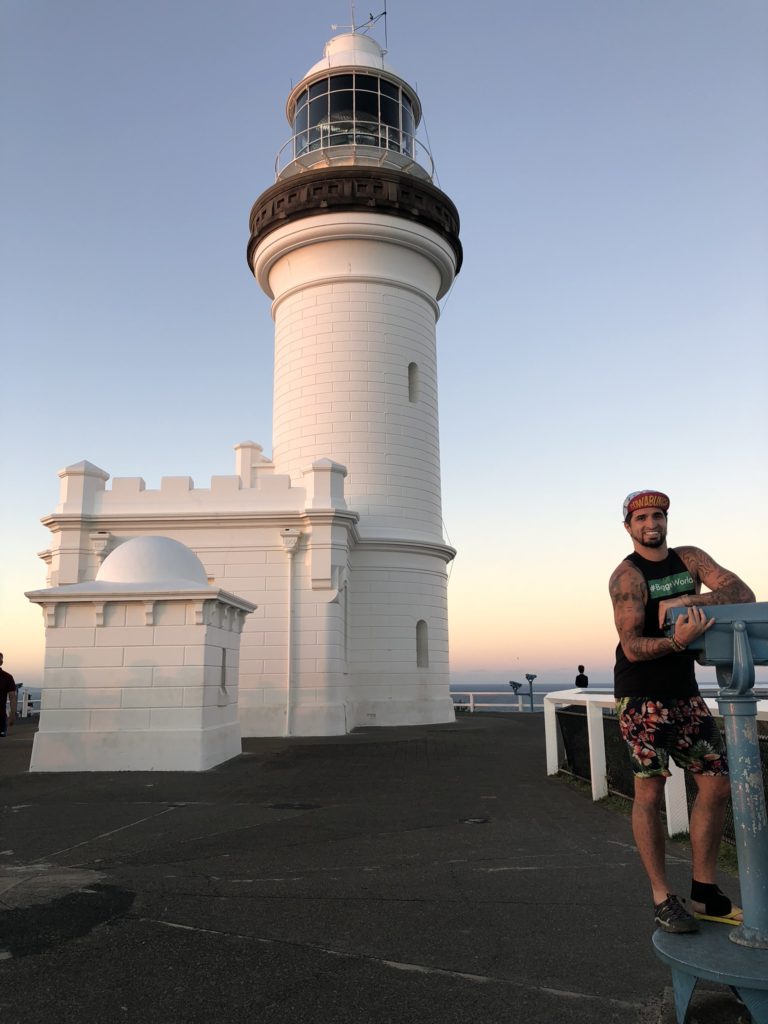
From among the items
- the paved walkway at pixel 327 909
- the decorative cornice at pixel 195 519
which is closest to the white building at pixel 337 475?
the decorative cornice at pixel 195 519

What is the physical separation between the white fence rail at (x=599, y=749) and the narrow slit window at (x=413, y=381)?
36.1 feet

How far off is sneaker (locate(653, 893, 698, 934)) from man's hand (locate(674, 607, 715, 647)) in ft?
3.26

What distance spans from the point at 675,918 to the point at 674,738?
73 cm

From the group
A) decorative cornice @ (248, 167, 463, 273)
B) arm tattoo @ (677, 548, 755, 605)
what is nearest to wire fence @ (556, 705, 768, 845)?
arm tattoo @ (677, 548, 755, 605)

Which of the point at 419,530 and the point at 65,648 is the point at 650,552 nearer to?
the point at 65,648

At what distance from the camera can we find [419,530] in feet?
63.1

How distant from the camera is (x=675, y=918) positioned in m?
3.05

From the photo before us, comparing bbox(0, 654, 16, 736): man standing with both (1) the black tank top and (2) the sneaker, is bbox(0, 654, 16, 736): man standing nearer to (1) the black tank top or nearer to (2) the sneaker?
(1) the black tank top

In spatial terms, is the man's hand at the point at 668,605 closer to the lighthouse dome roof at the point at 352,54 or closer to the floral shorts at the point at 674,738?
the floral shorts at the point at 674,738

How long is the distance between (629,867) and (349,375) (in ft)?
49.9

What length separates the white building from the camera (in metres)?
16.0

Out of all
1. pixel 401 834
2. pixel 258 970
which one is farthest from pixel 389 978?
pixel 401 834

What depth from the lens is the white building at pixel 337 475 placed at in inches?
632

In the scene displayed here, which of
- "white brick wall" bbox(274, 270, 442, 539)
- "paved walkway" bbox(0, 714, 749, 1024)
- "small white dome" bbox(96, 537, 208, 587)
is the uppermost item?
"white brick wall" bbox(274, 270, 442, 539)
